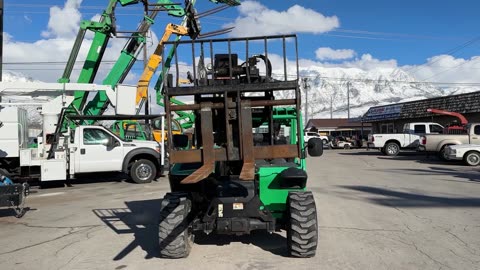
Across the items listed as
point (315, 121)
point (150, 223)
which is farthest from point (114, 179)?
point (315, 121)

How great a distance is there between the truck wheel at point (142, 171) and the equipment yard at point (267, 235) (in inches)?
90.9

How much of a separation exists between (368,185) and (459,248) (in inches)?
298

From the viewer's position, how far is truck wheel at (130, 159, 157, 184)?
50.4 ft

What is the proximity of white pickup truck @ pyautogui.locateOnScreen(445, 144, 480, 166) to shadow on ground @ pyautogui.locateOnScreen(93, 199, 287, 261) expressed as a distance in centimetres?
1631

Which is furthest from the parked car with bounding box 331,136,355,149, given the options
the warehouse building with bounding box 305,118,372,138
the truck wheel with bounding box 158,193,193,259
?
the truck wheel with bounding box 158,193,193,259

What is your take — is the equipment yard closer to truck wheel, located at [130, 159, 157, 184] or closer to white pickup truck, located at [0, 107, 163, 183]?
white pickup truck, located at [0, 107, 163, 183]

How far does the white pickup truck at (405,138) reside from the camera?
2827 centimetres

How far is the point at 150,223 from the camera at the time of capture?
8516 mm

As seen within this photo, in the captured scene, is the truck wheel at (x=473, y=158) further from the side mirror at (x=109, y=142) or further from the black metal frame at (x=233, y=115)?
the black metal frame at (x=233, y=115)

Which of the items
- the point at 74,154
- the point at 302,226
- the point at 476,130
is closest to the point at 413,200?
the point at 302,226

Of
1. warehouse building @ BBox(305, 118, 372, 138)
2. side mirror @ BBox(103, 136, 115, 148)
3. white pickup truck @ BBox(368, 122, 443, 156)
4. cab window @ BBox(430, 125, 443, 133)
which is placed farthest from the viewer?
warehouse building @ BBox(305, 118, 372, 138)

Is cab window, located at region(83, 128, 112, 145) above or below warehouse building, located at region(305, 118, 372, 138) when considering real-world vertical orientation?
below

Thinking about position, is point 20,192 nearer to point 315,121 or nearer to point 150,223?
point 150,223

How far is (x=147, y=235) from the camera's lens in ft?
24.7
